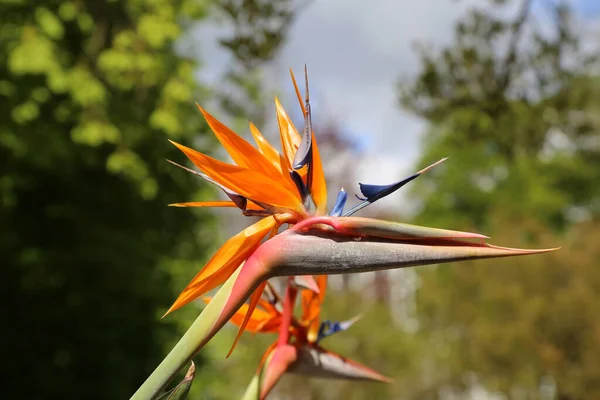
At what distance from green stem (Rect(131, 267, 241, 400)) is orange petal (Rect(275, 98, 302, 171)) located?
21 cm

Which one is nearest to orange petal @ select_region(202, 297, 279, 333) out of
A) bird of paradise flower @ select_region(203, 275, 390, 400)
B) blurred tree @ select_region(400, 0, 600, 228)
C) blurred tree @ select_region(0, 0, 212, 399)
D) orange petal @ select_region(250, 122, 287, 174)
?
bird of paradise flower @ select_region(203, 275, 390, 400)

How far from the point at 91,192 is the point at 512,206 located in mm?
13211

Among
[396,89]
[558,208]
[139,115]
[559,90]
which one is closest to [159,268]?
[139,115]

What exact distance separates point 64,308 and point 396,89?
12.9ft

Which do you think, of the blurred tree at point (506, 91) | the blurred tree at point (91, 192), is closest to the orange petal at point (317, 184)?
the blurred tree at point (506, 91)

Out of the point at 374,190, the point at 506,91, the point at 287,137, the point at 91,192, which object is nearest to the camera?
the point at 374,190

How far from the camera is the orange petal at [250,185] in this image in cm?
80

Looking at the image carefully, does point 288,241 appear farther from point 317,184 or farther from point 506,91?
point 506,91

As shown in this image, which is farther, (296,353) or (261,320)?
(261,320)

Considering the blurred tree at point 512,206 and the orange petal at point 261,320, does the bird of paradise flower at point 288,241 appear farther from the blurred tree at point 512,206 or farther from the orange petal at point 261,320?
the blurred tree at point 512,206

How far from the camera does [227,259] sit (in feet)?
2.50

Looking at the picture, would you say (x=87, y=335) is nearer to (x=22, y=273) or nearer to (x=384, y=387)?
(x=22, y=273)

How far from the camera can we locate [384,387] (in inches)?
332

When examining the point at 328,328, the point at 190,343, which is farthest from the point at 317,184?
the point at 328,328
